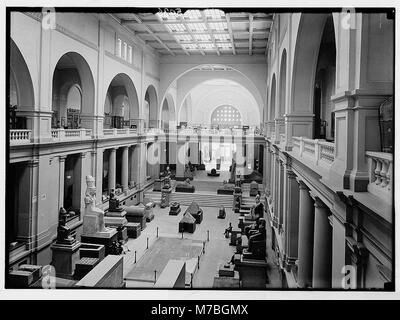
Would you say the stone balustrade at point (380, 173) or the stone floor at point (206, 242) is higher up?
the stone balustrade at point (380, 173)

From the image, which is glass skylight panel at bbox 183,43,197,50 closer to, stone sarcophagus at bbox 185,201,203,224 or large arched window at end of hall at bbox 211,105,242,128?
stone sarcophagus at bbox 185,201,203,224

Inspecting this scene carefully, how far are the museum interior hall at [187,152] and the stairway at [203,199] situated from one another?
0.30ft

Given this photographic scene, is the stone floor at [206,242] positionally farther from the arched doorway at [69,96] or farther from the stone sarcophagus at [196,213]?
the arched doorway at [69,96]

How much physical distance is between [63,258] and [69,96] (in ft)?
42.3

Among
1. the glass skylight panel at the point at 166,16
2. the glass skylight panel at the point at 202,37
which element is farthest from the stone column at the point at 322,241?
the glass skylight panel at the point at 202,37

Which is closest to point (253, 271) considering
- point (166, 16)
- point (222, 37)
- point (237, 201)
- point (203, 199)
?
point (237, 201)

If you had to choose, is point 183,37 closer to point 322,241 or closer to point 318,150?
point 318,150

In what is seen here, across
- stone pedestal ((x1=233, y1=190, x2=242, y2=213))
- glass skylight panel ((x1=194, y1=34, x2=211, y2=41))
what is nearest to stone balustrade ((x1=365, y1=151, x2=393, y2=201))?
stone pedestal ((x1=233, y1=190, x2=242, y2=213))

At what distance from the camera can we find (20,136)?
10.8 metres

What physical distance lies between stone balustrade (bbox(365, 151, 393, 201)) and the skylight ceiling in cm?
1284

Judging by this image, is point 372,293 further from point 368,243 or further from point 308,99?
point 308,99

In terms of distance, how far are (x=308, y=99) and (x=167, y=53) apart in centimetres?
1705

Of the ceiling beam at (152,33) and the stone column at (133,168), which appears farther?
the stone column at (133,168)

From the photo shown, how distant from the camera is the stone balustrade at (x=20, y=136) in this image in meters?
10.4
